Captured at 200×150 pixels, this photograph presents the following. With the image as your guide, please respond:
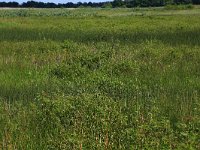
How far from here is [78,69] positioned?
11156 millimetres

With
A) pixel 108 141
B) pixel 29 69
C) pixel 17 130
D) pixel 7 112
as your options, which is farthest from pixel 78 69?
pixel 108 141

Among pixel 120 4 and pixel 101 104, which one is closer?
pixel 101 104

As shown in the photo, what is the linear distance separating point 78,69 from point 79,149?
604 cm

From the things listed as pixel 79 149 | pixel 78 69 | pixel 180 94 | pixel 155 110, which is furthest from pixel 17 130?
pixel 78 69

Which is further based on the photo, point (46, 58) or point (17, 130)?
point (46, 58)

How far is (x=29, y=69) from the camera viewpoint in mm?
12422

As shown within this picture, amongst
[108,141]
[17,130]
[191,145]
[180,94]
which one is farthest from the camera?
[180,94]

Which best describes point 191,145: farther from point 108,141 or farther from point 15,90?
point 15,90

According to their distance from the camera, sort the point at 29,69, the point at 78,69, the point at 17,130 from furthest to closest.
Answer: the point at 29,69, the point at 78,69, the point at 17,130

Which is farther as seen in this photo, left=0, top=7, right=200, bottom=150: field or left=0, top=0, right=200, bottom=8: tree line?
left=0, top=0, right=200, bottom=8: tree line

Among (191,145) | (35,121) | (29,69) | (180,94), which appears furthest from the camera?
(29,69)

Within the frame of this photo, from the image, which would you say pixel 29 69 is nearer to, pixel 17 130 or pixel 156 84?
pixel 156 84

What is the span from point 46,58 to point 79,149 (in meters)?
9.31

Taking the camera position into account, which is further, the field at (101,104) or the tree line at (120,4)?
the tree line at (120,4)
